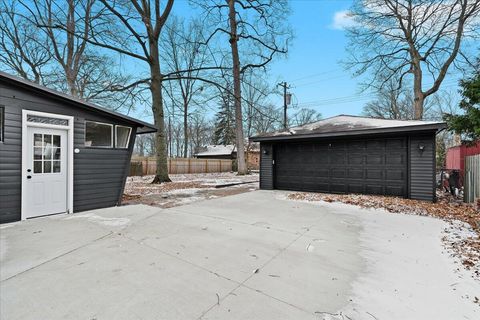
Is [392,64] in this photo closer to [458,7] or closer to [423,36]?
[423,36]

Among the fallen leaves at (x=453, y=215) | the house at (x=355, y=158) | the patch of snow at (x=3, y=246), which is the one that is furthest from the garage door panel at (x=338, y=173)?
the patch of snow at (x=3, y=246)

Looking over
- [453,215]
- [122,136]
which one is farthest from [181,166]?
[453,215]

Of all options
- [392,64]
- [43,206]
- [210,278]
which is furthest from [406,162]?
[392,64]

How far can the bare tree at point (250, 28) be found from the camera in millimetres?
13210

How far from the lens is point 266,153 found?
10469 mm

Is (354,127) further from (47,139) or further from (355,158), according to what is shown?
(47,139)

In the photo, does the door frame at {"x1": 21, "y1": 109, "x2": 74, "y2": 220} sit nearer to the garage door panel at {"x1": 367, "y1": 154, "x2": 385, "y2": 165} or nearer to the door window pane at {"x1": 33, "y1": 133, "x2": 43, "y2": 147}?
the door window pane at {"x1": 33, "y1": 133, "x2": 43, "y2": 147}

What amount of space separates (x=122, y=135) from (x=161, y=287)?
4853 mm

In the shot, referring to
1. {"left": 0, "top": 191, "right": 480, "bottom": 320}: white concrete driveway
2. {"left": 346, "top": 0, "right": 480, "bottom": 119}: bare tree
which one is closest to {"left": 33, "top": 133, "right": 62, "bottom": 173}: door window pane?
{"left": 0, "top": 191, "right": 480, "bottom": 320}: white concrete driveway

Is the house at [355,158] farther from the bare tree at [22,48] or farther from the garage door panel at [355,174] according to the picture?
the bare tree at [22,48]

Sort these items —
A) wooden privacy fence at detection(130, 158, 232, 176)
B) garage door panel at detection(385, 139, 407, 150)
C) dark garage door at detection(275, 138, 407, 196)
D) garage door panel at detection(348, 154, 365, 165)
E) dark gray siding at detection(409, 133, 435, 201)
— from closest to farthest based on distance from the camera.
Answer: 1. dark gray siding at detection(409, 133, 435, 201)
2. garage door panel at detection(385, 139, 407, 150)
3. dark garage door at detection(275, 138, 407, 196)
4. garage door panel at detection(348, 154, 365, 165)
5. wooden privacy fence at detection(130, 158, 232, 176)

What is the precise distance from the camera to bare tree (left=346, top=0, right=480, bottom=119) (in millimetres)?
13117

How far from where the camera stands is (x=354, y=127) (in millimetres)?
8266

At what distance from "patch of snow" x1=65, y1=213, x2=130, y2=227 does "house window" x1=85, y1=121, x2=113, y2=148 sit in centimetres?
161
